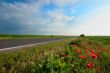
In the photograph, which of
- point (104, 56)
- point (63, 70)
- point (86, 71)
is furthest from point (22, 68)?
point (104, 56)

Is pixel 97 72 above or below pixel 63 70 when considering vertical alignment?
below

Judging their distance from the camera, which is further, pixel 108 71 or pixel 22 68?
pixel 108 71

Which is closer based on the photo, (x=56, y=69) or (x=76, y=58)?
(x=56, y=69)

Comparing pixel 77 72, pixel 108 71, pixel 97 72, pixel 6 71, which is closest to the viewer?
pixel 6 71

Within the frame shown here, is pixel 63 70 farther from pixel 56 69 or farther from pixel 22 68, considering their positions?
pixel 22 68

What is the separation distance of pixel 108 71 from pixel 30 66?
2985 millimetres

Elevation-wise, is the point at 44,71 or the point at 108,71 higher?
the point at 44,71

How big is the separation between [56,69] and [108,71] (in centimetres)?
279

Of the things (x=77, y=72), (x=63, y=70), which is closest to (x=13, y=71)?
(x=63, y=70)

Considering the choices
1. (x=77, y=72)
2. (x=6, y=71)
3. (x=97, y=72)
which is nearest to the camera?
(x=6, y=71)

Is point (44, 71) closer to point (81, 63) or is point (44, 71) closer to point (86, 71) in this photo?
point (86, 71)

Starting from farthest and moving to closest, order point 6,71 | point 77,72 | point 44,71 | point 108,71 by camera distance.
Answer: point 108,71 < point 77,72 < point 6,71 < point 44,71

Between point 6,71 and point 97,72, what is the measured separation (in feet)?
9.74

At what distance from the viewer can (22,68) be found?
4.27 meters
